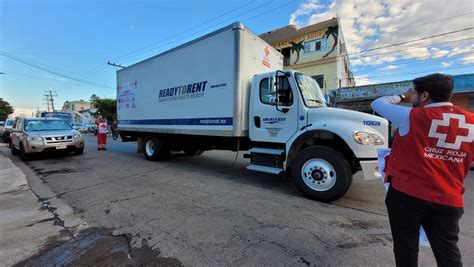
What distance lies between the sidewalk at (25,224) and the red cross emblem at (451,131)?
4056mm

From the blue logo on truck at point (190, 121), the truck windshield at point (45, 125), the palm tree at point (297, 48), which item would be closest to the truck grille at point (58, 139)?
the truck windshield at point (45, 125)

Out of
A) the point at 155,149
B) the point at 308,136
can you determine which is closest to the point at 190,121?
the point at 155,149

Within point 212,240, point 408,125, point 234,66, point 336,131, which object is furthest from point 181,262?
point 234,66

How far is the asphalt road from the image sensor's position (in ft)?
9.58

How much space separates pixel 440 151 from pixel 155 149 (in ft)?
27.8

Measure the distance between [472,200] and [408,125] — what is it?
15.8 feet

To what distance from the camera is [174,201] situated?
477cm

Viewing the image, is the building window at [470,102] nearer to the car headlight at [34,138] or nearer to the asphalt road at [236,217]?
the asphalt road at [236,217]

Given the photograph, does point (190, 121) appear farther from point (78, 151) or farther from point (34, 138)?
point (78, 151)

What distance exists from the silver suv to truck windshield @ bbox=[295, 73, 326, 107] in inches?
347

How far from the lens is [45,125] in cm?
1021

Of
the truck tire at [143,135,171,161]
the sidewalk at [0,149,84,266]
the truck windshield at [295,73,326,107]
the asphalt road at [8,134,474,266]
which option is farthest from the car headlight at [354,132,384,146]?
the truck tire at [143,135,171,161]

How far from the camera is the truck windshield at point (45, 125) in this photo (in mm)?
9914

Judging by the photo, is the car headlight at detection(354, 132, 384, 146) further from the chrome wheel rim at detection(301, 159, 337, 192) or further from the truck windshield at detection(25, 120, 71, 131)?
the truck windshield at detection(25, 120, 71, 131)
